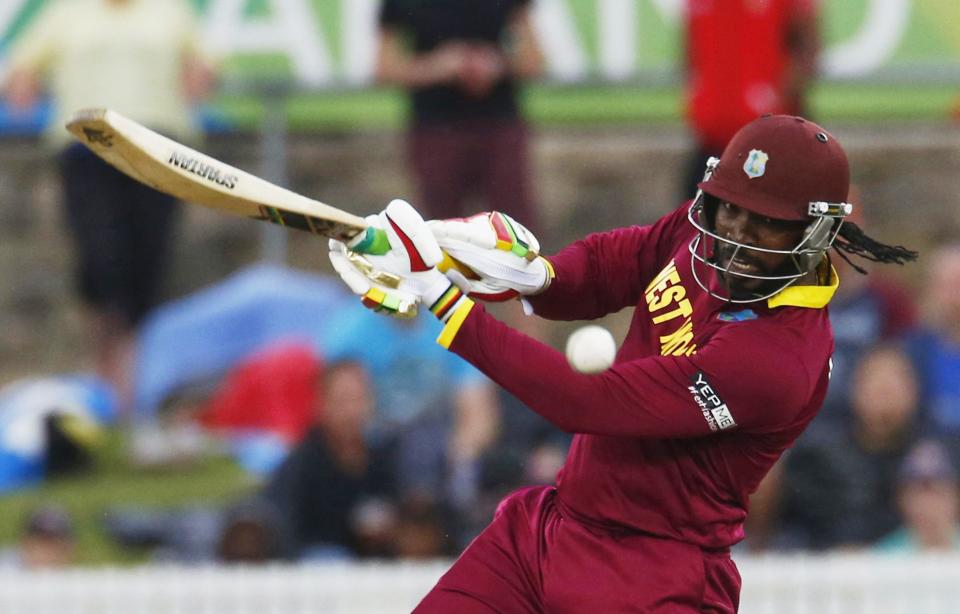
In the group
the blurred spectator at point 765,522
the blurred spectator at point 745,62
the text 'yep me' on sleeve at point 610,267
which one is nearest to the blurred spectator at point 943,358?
the blurred spectator at point 765,522

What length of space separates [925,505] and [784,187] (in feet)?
11.6

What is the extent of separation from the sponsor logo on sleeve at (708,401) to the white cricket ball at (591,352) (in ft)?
0.72

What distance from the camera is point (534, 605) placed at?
4.04m

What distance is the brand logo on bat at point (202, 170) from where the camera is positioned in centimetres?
396

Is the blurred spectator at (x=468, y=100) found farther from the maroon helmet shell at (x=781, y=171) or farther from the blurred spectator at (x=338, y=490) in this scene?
the maroon helmet shell at (x=781, y=171)

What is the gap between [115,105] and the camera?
7445mm

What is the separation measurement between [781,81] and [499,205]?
4.36ft

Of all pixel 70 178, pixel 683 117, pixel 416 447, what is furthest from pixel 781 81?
pixel 70 178

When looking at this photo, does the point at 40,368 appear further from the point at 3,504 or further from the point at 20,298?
the point at 3,504

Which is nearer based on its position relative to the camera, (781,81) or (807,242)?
(807,242)

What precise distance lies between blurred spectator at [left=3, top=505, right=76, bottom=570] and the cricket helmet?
4053 millimetres

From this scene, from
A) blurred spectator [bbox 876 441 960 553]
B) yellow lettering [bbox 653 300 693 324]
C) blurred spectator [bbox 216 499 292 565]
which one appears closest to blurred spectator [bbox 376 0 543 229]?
blurred spectator [bbox 216 499 292 565]

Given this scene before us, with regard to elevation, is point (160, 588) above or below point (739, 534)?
below

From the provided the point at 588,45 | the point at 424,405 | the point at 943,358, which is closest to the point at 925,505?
the point at 943,358
